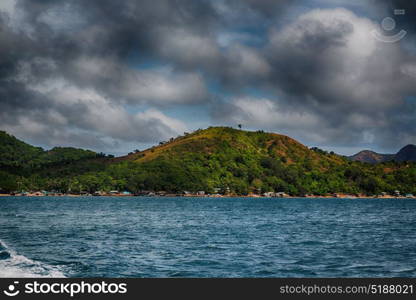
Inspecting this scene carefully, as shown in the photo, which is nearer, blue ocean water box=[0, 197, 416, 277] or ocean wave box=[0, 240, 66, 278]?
ocean wave box=[0, 240, 66, 278]

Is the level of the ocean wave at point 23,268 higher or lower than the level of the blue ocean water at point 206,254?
lower

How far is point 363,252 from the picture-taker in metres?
41.8

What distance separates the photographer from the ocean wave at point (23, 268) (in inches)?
1248

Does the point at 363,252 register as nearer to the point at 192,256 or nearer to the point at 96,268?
the point at 192,256

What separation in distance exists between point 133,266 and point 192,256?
659 cm

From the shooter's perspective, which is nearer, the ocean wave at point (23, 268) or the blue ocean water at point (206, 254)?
the ocean wave at point (23, 268)

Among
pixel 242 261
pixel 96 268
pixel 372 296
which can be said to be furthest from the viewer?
pixel 242 261

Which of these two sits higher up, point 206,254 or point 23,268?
point 206,254

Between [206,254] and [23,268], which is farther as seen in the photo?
[206,254]

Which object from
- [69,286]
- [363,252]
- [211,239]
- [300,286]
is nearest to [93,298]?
[69,286]

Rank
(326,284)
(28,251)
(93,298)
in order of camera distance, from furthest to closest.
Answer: (28,251)
(326,284)
(93,298)

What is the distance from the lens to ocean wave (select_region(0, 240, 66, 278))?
3169 cm

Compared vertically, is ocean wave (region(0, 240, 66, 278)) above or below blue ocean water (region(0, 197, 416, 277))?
below

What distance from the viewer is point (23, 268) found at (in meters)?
34.0
